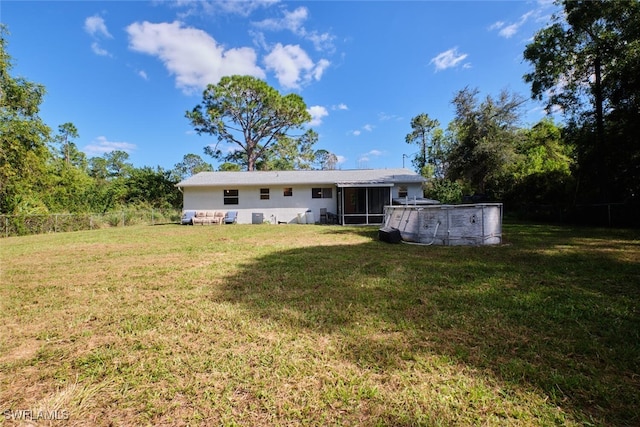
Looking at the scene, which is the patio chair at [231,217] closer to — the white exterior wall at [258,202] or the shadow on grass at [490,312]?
the white exterior wall at [258,202]

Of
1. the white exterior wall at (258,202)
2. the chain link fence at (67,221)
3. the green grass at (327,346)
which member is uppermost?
the white exterior wall at (258,202)

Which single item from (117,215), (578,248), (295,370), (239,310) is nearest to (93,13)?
(117,215)

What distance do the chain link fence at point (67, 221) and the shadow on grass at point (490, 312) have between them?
1438cm

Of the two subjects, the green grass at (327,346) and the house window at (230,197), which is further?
the house window at (230,197)

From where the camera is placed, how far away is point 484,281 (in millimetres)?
4402

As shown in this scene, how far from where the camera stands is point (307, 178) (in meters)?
18.0

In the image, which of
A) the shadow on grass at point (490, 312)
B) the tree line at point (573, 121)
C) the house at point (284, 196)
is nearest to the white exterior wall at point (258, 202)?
the house at point (284, 196)

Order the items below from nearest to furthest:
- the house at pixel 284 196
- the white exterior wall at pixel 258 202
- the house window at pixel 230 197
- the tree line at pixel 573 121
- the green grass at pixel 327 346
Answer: the green grass at pixel 327 346, the tree line at pixel 573 121, the house at pixel 284 196, the white exterior wall at pixel 258 202, the house window at pixel 230 197

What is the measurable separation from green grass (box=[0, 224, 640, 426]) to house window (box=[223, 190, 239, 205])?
1284cm

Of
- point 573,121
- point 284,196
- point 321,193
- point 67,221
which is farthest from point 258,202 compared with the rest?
point 573,121

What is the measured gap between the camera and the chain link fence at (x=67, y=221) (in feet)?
41.2

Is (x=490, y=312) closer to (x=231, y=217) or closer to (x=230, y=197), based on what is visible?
(x=231, y=217)

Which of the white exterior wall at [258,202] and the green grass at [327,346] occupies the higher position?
the white exterior wall at [258,202]

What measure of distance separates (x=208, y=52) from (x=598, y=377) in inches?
892
